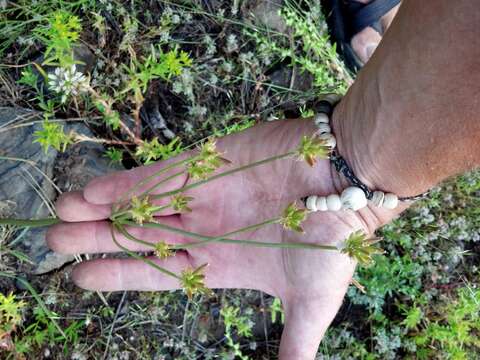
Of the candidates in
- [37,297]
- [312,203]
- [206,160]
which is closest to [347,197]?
[312,203]

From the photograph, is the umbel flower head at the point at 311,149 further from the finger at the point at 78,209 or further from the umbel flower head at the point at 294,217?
the finger at the point at 78,209

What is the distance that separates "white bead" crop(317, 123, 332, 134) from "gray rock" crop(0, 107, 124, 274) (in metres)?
1.18

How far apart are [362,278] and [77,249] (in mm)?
1542

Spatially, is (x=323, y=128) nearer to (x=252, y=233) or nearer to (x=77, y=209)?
(x=252, y=233)

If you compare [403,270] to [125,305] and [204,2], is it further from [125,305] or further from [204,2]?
[204,2]

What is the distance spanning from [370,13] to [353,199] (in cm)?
163

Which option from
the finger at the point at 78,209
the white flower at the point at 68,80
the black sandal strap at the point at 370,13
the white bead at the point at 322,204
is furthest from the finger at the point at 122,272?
the black sandal strap at the point at 370,13

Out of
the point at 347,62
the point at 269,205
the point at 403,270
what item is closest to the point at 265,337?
the point at 403,270

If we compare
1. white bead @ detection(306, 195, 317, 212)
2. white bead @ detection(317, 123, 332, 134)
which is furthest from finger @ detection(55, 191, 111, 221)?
white bead @ detection(317, 123, 332, 134)

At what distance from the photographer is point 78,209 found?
2119mm

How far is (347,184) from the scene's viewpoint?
81.4 inches

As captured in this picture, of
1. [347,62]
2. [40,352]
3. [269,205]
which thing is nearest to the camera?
[269,205]

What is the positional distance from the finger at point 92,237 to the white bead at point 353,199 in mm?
702

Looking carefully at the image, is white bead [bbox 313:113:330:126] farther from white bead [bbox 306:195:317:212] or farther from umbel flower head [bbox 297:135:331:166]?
umbel flower head [bbox 297:135:331:166]
